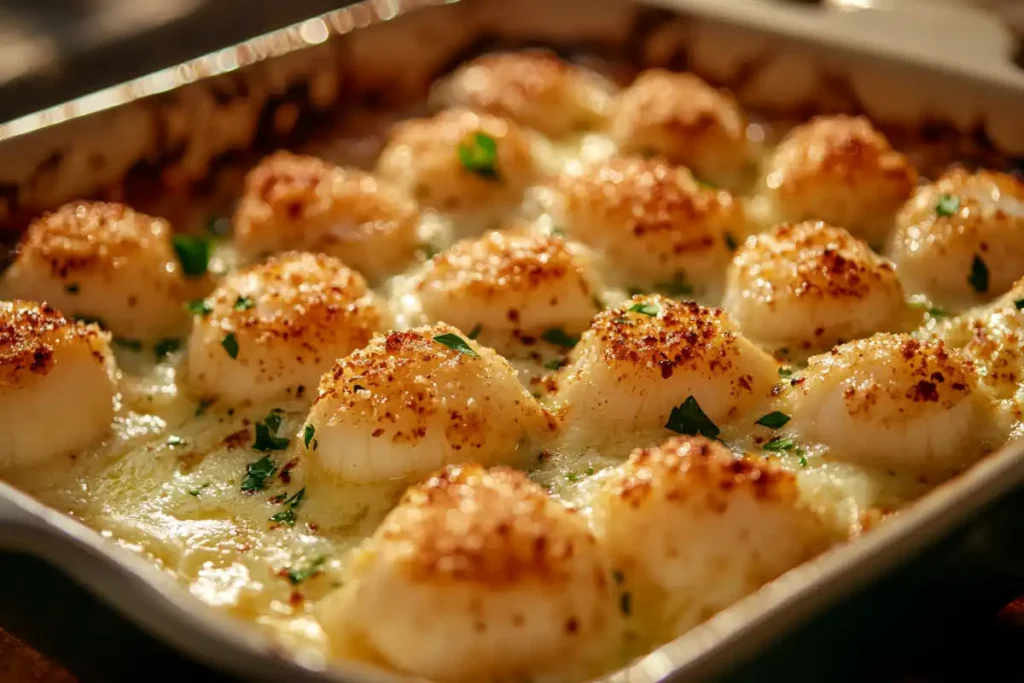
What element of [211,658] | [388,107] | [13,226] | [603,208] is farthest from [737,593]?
[388,107]

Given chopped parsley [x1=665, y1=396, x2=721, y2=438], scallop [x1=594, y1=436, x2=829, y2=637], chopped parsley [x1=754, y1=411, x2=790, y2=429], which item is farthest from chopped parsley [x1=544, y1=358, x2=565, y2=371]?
scallop [x1=594, y1=436, x2=829, y2=637]

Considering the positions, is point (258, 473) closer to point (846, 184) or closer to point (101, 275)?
point (101, 275)

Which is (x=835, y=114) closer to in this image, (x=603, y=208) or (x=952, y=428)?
(x=603, y=208)

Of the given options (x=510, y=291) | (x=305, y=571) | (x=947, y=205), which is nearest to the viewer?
(x=305, y=571)

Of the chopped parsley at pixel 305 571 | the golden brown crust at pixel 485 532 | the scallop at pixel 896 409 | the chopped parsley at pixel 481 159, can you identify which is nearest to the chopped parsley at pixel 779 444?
the scallop at pixel 896 409

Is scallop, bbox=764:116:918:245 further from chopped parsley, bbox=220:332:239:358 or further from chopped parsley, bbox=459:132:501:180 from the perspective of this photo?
chopped parsley, bbox=220:332:239:358

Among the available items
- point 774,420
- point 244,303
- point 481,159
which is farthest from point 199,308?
point 774,420

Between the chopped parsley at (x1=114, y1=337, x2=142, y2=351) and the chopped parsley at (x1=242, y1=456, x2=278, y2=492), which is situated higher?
the chopped parsley at (x1=114, y1=337, x2=142, y2=351)
